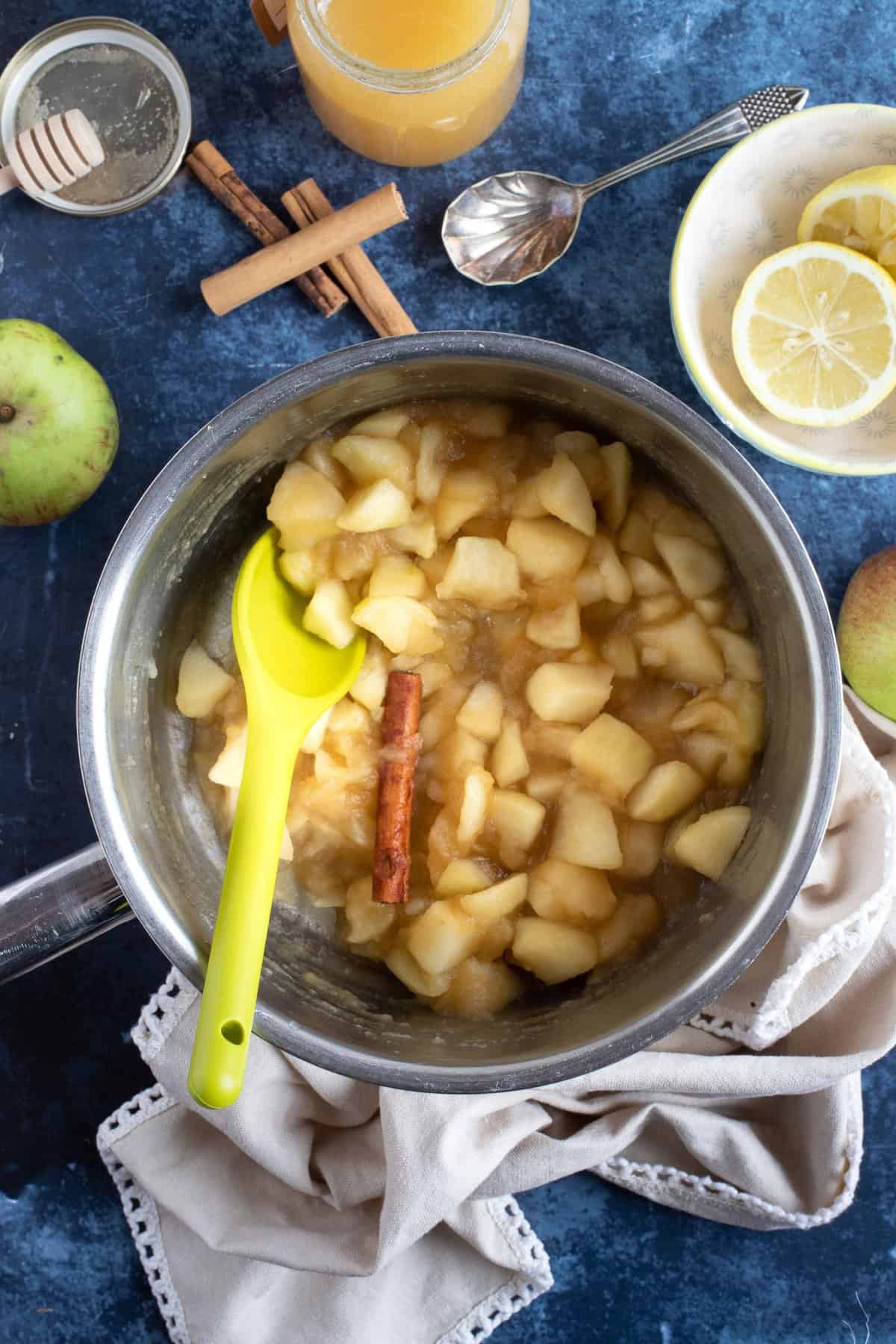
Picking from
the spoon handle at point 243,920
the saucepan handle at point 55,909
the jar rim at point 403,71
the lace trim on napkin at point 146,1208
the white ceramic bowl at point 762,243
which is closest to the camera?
the spoon handle at point 243,920

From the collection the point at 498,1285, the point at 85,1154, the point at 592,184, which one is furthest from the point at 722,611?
the point at 85,1154

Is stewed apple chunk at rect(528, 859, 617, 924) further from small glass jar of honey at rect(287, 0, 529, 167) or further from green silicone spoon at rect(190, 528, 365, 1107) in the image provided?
small glass jar of honey at rect(287, 0, 529, 167)

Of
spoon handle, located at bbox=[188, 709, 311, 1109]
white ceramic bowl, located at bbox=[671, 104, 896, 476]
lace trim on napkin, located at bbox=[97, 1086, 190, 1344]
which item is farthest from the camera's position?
lace trim on napkin, located at bbox=[97, 1086, 190, 1344]

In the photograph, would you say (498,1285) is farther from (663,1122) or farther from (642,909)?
(642,909)

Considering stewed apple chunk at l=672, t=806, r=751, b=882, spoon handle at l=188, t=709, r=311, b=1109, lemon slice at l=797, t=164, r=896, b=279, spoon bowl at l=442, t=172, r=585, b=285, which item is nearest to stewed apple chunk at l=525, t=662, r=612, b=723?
stewed apple chunk at l=672, t=806, r=751, b=882

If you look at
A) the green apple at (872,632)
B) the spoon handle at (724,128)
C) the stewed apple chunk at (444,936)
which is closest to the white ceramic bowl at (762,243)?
the spoon handle at (724,128)

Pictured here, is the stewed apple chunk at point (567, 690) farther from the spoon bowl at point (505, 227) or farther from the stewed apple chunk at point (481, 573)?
the spoon bowl at point (505, 227)
